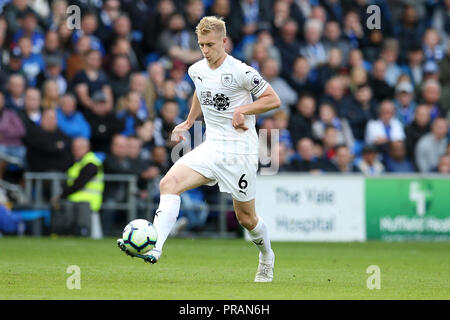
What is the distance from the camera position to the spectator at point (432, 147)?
21.1 metres

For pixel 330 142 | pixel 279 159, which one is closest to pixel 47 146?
pixel 279 159

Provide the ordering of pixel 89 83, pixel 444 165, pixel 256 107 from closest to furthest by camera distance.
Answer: pixel 256 107 → pixel 89 83 → pixel 444 165

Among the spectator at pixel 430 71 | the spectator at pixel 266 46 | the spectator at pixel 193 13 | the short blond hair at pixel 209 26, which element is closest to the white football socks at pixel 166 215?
the short blond hair at pixel 209 26

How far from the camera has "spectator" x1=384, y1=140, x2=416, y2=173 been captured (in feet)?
68.1

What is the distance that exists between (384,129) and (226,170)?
11282 millimetres

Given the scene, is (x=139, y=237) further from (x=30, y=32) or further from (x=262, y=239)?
(x=30, y=32)

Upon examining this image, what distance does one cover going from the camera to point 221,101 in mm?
10578

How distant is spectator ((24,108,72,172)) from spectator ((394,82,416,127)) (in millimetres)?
7629

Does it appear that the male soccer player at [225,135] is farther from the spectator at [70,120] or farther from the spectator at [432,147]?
the spectator at [432,147]

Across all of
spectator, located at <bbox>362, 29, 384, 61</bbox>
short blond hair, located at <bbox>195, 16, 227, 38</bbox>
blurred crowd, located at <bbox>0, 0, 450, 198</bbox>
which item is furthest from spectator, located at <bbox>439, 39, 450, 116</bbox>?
short blond hair, located at <bbox>195, 16, 227, 38</bbox>

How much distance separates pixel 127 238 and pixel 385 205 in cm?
1014

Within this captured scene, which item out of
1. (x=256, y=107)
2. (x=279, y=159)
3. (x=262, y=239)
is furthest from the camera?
(x=279, y=159)

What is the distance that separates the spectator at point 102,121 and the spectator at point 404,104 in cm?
651
